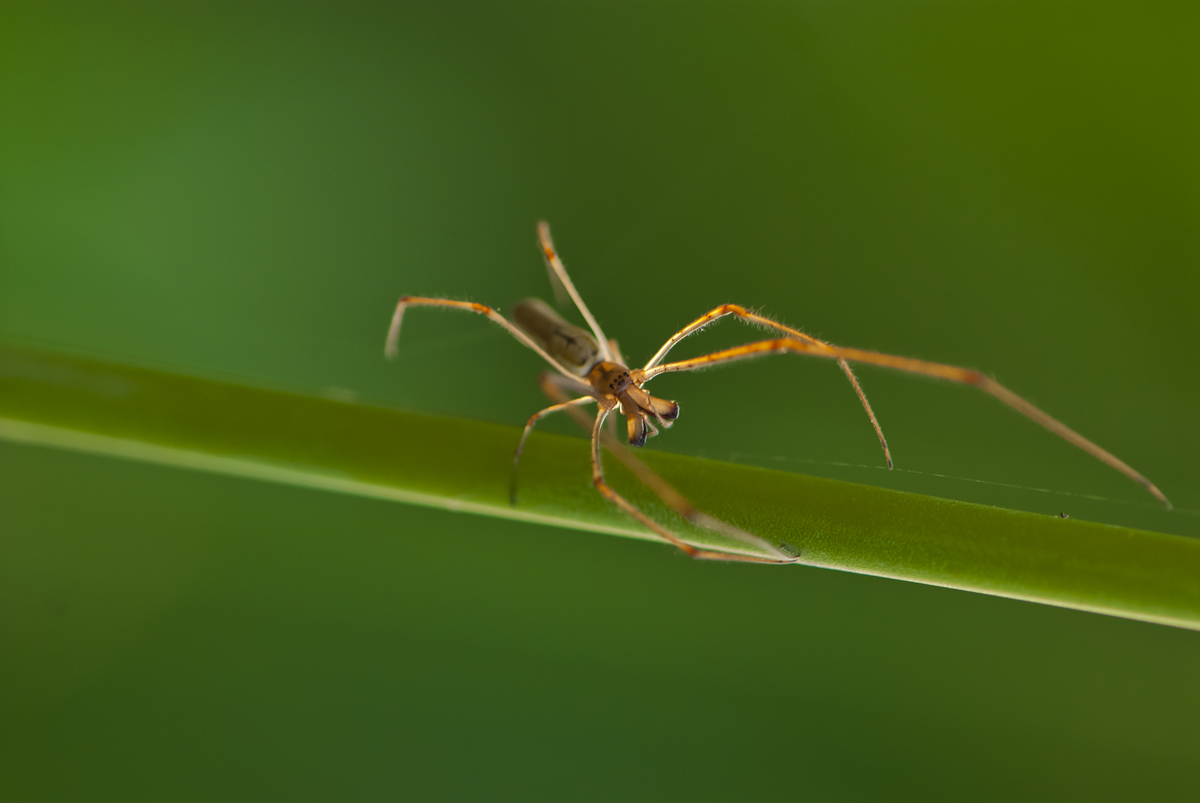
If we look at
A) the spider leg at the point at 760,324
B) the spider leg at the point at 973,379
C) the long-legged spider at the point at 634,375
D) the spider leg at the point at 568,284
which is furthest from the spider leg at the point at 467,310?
the spider leg at the point at 973,379

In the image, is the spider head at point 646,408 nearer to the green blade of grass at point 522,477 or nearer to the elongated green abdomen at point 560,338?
the elongated green abdomen at point 560,338

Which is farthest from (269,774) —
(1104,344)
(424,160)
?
(1104,344)

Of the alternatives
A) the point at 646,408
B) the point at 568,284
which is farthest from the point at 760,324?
the point at 568,284

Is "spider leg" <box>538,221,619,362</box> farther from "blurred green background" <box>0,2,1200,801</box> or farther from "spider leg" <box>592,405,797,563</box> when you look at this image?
"spider leg" <box>592,405,797,563</box>

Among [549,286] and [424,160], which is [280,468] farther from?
[424,160]

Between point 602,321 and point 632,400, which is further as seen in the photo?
point 602,321

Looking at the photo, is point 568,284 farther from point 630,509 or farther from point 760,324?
point 630,509
